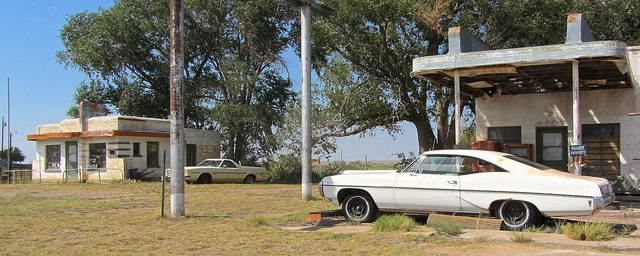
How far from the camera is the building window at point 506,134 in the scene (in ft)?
51.8

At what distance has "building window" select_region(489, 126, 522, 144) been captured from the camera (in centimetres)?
1580

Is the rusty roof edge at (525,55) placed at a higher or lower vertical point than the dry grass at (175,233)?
higher

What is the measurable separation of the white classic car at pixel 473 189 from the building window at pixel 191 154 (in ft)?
68.3

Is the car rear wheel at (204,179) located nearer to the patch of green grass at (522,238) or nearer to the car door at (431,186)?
the car door at (431,186)

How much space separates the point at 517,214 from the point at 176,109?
6615 millimetres

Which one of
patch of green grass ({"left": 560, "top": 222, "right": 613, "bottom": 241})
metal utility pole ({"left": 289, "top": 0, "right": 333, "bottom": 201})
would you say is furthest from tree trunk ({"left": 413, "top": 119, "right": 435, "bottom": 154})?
patch of green grass ({"left": 560, "top": 222, "right": 613, "bottom": 241})

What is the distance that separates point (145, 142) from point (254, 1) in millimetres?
11084

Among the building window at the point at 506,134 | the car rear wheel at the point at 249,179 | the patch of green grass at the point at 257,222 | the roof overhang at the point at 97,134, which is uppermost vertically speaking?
the roof overhang at the point at 97,134

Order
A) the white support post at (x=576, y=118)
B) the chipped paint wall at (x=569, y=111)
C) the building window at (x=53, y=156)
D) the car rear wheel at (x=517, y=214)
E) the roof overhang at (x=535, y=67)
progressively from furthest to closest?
the building window at (x=53, y=156) → the chipped paint wall at (x=569, y=111) → the white support post at (x=576, y=118) → the roof overhang at (x=535, y=67) → the car rear wheel at (x=517, y=214)

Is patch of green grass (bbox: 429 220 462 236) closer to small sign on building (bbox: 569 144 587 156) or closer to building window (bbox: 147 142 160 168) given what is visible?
small sign on building (bbox: 569 144 587 156)

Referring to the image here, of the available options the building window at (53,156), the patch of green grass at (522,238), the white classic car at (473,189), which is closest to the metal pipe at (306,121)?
the white classic car at (473,189)

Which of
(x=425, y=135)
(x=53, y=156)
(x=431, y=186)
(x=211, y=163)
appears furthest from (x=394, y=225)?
(x=53, y=156)

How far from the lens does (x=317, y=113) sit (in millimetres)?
24312

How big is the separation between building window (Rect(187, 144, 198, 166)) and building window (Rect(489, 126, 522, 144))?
18.4 meters
